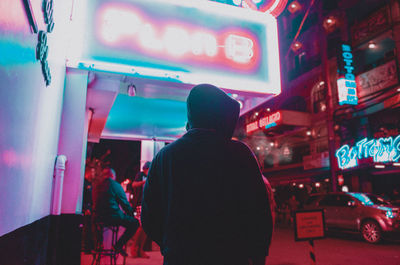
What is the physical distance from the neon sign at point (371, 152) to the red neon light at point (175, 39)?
12.6m

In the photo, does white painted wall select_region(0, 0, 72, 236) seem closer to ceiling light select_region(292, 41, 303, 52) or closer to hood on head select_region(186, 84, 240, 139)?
hood on head select_region(186, 84, 240, 139)

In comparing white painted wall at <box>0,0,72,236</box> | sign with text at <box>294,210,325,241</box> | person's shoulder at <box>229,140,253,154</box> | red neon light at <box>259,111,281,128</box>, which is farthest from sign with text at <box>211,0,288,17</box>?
red neon light at <box>259,111,281,128</box>

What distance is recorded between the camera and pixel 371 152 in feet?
50.0

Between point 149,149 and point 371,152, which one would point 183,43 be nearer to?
point 149,149

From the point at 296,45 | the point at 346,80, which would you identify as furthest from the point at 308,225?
the point at 296,45

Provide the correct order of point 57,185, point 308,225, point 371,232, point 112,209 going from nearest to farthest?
point 308,225 < point 57,185 < point 112,209 < point 371,232

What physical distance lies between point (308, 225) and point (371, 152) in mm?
13331

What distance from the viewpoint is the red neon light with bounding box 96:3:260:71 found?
12.5ft

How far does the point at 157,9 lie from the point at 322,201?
37.9 ft

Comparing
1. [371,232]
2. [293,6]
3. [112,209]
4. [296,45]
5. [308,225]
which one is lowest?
[371,232]

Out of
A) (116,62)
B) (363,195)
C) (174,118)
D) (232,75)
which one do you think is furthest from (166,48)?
(363,195)

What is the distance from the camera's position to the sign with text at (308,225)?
394 cm

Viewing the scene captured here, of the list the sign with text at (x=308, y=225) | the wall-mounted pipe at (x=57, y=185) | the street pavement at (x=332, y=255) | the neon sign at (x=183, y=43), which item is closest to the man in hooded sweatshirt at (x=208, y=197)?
the neon sign at (x=183, y=43)

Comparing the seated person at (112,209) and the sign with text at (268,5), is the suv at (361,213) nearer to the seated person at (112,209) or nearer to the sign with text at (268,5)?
the sign with text at (268,5)
